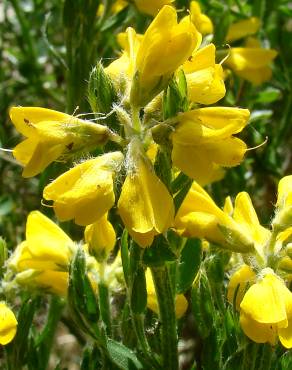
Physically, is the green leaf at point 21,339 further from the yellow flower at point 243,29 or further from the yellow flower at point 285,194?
the yellow flower at point 243,29

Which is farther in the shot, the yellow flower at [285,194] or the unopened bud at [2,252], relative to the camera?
the unopened bud at [2,252]

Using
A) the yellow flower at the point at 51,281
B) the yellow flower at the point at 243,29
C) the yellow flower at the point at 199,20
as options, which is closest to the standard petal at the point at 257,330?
the yellow flower at the point at 51,281

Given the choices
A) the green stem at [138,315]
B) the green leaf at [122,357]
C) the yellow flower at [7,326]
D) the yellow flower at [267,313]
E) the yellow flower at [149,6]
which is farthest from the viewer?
the yellow flower at [149,6]

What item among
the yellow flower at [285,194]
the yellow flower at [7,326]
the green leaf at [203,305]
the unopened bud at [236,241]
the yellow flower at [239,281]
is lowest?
the yellow flower at [7,326]

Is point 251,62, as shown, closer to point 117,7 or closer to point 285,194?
point 117,7

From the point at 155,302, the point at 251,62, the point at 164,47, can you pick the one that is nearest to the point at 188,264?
the point at 155,302

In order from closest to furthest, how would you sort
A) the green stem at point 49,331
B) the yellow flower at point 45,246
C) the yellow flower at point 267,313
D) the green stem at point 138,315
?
the yellow flower at point 267,313, the green stem at point 138,315, the yellow flower at point 45,246, the green stem at point 49,331

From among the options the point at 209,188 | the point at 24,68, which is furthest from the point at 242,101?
the point at 24,68
